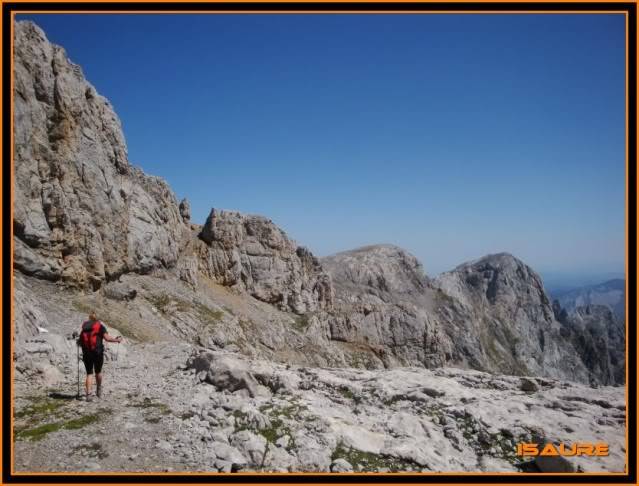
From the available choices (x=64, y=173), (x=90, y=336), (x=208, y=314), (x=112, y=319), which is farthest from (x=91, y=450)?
(x=208, y=314)

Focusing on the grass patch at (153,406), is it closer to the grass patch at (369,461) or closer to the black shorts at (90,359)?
the black shorts at (90,359)

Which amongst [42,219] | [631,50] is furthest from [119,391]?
[42,219]

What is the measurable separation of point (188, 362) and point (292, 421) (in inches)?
295

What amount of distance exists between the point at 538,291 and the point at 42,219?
191 metres

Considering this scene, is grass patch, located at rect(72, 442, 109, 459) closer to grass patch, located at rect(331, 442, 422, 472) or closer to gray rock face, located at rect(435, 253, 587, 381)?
grass patch, located at rect(331, 442, 422, 472)

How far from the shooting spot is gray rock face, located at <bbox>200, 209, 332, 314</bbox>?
73.2m

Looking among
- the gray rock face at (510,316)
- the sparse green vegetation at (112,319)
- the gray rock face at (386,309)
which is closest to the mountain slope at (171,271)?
the sparse green vegetation at (112,319)

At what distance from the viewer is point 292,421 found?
44.3ft

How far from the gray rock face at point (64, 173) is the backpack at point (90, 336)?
18.5 m

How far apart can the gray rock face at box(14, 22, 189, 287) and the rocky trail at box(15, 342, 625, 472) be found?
17256mm

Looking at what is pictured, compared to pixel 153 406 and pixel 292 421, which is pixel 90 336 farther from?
pixel 292 421

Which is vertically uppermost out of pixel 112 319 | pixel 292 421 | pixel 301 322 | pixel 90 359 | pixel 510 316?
pixel 90 359

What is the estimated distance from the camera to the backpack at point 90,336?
14344 millimetres

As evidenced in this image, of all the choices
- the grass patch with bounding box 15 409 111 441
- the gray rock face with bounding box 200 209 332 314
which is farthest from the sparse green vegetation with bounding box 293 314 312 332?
the grass patch with bounding box 15 409 111 441
